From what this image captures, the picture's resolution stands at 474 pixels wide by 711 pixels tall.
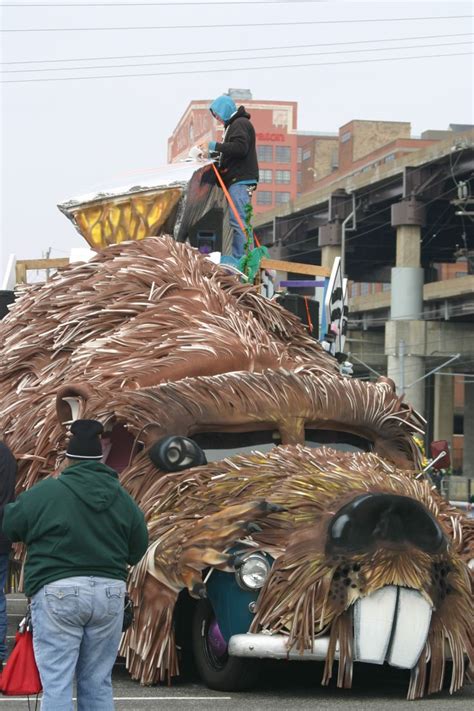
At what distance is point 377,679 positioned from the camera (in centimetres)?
818

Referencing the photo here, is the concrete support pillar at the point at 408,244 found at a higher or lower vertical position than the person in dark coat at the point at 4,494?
higher

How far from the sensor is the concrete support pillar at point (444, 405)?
60531mm

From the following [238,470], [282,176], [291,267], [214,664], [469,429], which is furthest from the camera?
[282,176]

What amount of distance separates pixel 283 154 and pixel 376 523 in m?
138

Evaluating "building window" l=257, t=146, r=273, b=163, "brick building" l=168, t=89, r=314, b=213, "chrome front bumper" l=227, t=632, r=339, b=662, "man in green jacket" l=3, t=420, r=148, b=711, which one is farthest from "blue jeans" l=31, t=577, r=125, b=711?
"building window" l=257, t=146, r=273, b=163

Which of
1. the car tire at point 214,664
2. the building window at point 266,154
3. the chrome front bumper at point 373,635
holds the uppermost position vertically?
the building window at point 266,154

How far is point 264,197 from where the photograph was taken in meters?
144

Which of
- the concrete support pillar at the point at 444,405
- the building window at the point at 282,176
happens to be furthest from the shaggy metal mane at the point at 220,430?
the building window at the point at 282,176

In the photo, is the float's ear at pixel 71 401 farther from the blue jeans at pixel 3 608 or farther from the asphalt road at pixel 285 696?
the asphalt road at pixel 285 696

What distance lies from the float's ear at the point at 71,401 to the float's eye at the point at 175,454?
0.57 metres

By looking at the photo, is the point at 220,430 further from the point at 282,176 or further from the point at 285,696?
the point at 282,176

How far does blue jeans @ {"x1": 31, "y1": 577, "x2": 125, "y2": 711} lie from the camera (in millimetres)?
5605

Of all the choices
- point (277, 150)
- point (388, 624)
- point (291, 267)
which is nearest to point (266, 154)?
point (277, 150)

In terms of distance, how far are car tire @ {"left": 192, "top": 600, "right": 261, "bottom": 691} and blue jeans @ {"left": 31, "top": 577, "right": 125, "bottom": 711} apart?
1761 millimetres
